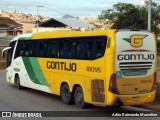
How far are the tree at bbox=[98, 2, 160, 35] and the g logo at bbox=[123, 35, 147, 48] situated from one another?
36362mm

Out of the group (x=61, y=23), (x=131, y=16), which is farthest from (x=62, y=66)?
(x=61, y=23)

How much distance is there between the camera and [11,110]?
1324 cm

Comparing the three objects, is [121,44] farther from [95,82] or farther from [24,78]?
[24,78]

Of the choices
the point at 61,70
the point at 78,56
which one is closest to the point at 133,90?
the point at 78,56

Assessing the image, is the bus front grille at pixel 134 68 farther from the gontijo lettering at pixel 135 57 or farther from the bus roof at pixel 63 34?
the bus roof at pixel 63 34

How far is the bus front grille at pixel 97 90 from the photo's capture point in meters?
12.6

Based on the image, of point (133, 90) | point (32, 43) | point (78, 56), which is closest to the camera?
point (133, 90)

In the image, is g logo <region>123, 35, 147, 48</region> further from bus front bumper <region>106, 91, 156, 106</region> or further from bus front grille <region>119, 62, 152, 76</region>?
bus front bumper <region>106, 91, 156, 106</region>

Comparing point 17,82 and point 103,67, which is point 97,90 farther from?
point 17,82

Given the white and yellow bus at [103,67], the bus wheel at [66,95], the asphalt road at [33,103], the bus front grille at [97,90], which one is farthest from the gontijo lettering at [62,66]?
the bus front grille at [97,90]

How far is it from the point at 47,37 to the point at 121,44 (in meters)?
4.88

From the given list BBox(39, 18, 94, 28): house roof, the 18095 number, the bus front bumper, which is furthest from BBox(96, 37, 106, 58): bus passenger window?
BBox(39, 18, 94, 28): house roof

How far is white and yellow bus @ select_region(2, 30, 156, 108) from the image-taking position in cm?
1238

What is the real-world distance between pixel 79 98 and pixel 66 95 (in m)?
0.98
